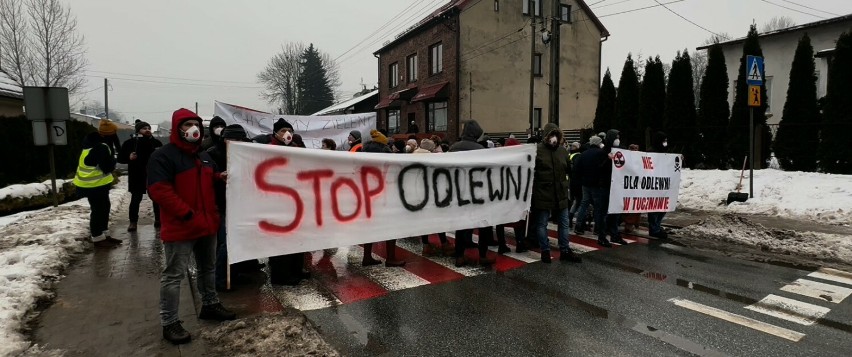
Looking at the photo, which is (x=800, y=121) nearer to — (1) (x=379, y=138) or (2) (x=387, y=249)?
(1) (x=379, y=138)

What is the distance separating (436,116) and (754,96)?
63.3ft

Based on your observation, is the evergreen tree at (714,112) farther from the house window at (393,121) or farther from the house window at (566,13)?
the house window at (393,121)

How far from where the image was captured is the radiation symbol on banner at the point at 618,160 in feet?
25.3

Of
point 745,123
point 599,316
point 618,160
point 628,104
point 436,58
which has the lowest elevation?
point 599,316

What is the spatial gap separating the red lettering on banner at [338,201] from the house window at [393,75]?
2852cm

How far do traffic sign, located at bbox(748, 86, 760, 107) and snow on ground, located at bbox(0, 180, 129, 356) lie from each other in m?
12.6

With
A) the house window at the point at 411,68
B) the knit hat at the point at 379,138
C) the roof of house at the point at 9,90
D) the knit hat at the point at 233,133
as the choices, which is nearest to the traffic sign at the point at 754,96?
the knit hat at the point at 379,138

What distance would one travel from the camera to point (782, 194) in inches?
428

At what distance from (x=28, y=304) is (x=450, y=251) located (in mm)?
4840

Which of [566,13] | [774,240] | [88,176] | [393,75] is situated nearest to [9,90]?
[88,176]

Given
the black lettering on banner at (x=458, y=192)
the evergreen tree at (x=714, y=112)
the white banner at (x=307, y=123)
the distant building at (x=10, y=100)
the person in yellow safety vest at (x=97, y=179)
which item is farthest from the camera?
the evergreen tree at (x=714, y=112)

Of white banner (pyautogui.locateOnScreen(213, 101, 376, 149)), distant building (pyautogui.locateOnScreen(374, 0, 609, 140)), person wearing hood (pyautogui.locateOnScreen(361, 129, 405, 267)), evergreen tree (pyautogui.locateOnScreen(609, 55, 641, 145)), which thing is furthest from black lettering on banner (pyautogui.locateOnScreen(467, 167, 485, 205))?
distant building (pyautogui.locateOnScreen(374, 0, 609, 140))

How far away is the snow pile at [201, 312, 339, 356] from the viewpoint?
3.53m

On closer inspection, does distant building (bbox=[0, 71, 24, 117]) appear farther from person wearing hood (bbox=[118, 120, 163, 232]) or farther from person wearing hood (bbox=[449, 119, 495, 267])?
person wearing hood (bbox=[449, 119, 495, 267])
